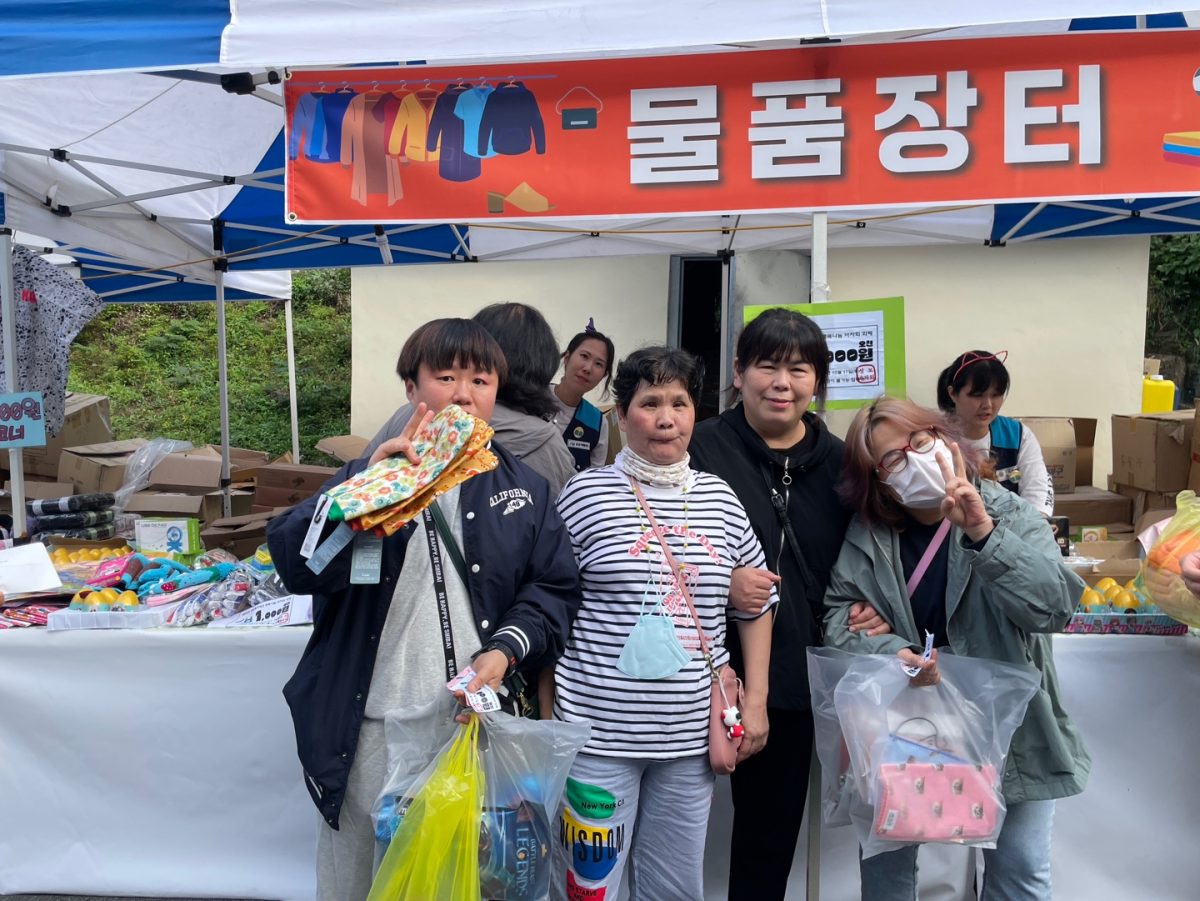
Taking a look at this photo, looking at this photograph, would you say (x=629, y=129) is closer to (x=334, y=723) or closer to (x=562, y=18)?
(x=562, y=18)

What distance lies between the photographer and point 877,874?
6.61 feet

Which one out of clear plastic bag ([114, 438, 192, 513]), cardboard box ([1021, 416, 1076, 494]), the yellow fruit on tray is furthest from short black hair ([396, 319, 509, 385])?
cardboard box ([1021, 416, 1076, 494])

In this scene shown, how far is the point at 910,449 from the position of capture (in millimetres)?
1820

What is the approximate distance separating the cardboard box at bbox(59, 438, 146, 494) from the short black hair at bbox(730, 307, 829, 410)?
454 centimetres

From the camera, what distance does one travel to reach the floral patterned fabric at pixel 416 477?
1507 mm

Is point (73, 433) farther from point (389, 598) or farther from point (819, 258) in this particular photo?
point (389, 598)

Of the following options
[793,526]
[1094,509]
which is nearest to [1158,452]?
[1094,509]

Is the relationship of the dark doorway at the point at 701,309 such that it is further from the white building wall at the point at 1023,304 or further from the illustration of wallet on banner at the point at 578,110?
the illustration of wallet on banner at the point at 578,110

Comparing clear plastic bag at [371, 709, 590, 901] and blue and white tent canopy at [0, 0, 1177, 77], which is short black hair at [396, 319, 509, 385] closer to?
clear plastic bag at [371, 709, 590, 901]

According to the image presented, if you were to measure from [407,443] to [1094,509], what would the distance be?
424 cm

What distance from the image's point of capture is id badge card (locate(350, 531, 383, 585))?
159cm

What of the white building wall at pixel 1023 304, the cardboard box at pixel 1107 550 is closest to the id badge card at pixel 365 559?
the cardboard box at pixel 1107 550

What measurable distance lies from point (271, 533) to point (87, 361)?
44.6 ft

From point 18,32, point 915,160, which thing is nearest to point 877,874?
point 915,160
